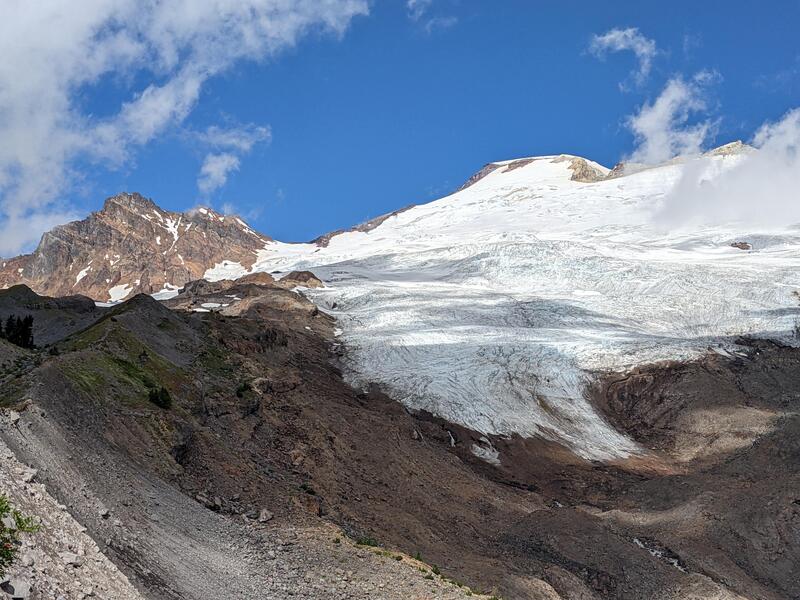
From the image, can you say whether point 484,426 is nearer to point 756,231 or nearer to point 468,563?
point 468,563

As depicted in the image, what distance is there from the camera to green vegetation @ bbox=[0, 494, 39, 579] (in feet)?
28.8

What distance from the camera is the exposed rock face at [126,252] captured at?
133625 millimetres

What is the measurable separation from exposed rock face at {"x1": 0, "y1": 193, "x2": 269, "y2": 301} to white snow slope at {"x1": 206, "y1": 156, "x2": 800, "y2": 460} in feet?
96.7

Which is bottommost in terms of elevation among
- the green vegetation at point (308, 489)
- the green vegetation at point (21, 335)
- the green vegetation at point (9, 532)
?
the green vegetation at point (9, 532)

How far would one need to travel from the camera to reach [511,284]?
78.2 meters

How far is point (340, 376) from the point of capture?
4772 centimetres

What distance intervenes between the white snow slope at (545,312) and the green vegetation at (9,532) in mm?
33083

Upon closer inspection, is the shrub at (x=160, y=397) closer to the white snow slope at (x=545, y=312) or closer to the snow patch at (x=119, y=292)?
the white snow slope at (x=545, y=312)

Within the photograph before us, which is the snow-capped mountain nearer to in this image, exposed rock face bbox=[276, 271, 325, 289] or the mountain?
the mountain

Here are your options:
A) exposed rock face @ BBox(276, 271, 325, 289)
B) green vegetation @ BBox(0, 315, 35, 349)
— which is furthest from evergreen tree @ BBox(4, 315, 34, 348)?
exposed rock face @ BBox(276, 271, 325, 289)

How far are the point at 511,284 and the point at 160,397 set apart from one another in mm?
59856

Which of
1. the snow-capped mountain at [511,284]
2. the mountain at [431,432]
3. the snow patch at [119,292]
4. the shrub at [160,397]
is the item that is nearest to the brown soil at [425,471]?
the mountain at [431,432]

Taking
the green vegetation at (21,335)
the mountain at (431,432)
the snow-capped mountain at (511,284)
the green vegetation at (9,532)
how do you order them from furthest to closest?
the snow-capped mountain at (511,284) → the green vegetation at (21,335) → the mountain at (431,432) → the green vegetation at (9,532)

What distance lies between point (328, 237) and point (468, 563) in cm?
14231
